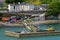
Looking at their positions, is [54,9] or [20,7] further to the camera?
[20,7]

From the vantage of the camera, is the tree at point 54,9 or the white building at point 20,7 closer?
the tree at point 54,9

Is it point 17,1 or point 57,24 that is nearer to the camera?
point 57,24

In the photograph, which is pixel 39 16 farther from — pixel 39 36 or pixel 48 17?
pixel 39 36

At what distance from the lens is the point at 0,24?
5675 centimetres

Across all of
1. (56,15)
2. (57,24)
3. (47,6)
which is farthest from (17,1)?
(57,24)

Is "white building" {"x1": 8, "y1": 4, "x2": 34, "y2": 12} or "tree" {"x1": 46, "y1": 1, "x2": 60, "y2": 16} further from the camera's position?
"white building" {"x1": 8, "y1": 4, "x2": 34, "y2": 12}

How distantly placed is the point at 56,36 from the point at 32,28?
4430 mm

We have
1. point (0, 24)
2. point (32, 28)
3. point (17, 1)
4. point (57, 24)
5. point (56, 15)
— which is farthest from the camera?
point (17, 1)

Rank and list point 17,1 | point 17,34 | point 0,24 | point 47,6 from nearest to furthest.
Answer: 1. point 17,34
2. point 0,24
3. point 47,6
4. point 17,1

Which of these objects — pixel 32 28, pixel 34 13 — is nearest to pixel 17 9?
pixel 34 13

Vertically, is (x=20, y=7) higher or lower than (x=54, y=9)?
higher

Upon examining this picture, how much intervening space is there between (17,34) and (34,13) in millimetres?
24762

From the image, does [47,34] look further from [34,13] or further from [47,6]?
[47,6]

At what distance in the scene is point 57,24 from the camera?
2441 inches
